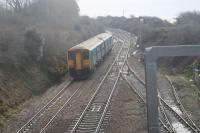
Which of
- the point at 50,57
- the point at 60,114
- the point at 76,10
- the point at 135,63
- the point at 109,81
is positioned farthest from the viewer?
the point at 76,10

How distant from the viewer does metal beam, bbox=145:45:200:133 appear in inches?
462

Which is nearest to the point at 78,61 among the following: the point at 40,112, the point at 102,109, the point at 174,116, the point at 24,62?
the point at 24,62

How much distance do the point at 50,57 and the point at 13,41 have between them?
541 centimetres

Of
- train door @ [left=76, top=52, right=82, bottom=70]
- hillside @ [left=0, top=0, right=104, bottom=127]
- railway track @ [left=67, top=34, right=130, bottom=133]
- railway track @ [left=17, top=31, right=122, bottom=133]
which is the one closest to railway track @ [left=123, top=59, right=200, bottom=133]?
railway track @ [left=67, top=34, right=130, bottom=133]

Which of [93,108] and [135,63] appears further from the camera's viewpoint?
[135,63]

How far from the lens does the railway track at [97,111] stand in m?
17.6

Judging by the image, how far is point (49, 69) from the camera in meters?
31.0

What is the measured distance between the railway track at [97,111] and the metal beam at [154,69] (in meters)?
5.15

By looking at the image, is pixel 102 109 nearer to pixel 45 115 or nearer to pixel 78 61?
pixel 45 115

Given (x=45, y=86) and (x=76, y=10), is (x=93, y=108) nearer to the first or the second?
(x=45, y=86)

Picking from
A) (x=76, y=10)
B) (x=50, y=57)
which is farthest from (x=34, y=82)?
(x=76, y=10)

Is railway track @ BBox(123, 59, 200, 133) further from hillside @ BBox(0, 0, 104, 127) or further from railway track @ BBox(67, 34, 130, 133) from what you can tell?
hillside @ BBox(0, 0, 104, 127)

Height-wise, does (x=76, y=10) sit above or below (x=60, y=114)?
above

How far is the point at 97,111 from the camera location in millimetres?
20750
